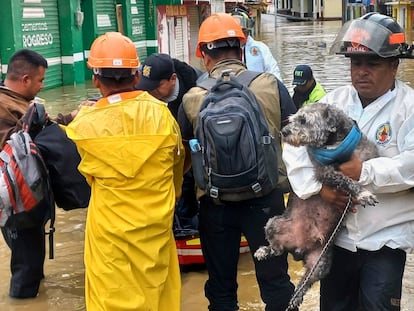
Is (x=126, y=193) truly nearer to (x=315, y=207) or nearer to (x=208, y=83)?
(x=208, y=83)

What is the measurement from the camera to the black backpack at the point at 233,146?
3.41 m

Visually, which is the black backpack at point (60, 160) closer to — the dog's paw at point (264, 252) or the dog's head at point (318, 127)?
the dog's paw at point (264, 252)

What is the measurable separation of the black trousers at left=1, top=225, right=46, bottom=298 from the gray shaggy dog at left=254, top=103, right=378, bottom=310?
212 centimetres

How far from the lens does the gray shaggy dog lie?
115 inches

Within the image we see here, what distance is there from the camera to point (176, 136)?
3475 mm

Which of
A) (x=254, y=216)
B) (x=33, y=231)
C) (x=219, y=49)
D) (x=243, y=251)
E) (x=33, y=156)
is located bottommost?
(x=243, y=251)

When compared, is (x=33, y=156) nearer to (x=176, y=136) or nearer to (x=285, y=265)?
(x=176, y=136)

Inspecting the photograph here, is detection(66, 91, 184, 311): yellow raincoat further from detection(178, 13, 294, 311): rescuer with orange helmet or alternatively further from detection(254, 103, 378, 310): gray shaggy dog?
detection(254, 103, 378, 310): gray shaggy dog

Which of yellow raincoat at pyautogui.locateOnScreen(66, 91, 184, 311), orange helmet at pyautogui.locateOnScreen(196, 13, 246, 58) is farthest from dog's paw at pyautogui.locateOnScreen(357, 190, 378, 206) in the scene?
orange helmet at pyautogui.locateOnScreen(196, 13, 246, 58)

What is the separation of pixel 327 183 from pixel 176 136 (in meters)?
0.89

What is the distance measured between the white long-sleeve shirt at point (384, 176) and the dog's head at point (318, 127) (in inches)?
5.7

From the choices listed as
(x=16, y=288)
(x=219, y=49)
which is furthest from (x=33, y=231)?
(x=219, y=49)

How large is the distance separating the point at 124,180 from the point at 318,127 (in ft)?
3.35

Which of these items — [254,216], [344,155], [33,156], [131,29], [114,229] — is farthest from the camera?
[131,29]
